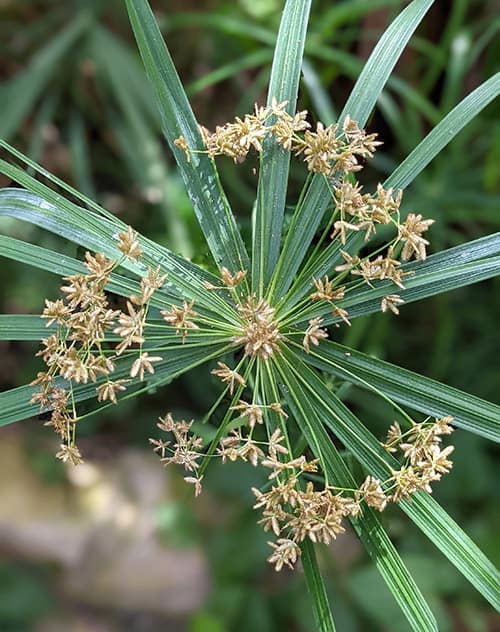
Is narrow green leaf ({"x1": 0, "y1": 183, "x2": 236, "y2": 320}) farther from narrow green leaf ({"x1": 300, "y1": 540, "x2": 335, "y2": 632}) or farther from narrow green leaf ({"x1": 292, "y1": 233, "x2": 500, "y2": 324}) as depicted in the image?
narrow green leaf ({"x1": 300, "y1": 540, "x2": 335, "y2": 632})

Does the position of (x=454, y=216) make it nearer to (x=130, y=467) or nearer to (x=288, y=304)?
(x=288, y=304)

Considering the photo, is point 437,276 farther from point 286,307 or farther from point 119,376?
point 119,376

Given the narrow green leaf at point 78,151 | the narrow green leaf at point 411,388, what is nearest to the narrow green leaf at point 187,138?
the narrow green leaf at point 411,388

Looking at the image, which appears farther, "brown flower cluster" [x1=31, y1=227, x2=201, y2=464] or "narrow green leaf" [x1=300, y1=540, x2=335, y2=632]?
"narrow green leaf" [x1=300, y1=540, x2=335, y2=632]

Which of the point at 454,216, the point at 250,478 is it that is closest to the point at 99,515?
the point at 250,478

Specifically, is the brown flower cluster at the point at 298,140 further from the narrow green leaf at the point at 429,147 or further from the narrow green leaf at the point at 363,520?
the narrow green leaf at the point at 363,520

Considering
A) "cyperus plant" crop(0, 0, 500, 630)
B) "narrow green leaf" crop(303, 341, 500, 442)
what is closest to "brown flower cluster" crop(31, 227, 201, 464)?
"cyperus plant" crop(0, 0, 500, 630)
